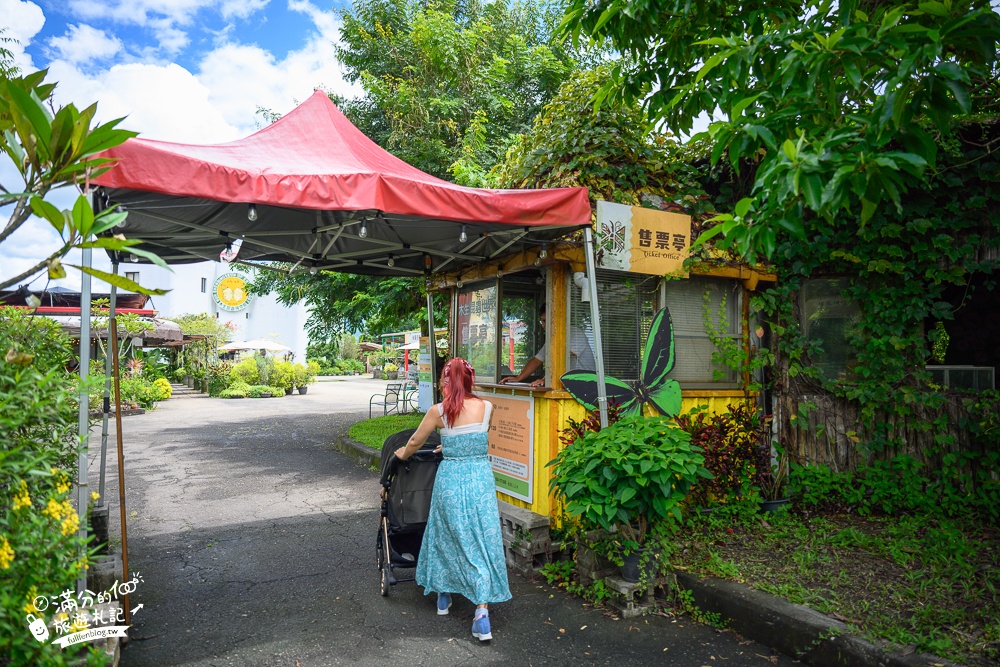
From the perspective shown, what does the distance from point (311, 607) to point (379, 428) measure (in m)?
8.75

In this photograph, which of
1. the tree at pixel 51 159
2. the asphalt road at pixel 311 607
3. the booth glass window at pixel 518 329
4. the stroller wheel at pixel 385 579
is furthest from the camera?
the booth glass window at pixel 518 329

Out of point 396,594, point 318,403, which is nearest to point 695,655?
point 396,594

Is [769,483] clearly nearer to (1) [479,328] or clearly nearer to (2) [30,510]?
(1) [479,328]

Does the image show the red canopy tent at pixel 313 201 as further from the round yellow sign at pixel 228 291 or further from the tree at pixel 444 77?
the round yellow sign at pixel 228 291

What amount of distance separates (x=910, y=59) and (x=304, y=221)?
15.1ft

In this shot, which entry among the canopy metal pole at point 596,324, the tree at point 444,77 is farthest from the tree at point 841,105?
the tree at point 444,77

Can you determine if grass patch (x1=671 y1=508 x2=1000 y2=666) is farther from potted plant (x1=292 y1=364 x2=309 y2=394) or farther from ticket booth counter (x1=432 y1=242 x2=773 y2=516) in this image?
potted plant (x1=292 y1=364 x2=309 y2=394)

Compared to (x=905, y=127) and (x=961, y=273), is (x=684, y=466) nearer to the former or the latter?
(x=905, y=127)

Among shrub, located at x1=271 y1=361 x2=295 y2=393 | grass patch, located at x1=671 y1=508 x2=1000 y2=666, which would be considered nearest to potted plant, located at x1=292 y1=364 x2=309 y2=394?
shrub, located at x1=271 y1=361 x2=295 y2=393

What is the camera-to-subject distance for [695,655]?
3803mm

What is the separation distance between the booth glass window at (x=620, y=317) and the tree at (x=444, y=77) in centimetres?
444

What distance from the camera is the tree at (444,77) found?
37.1ft

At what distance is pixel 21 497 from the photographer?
2424mm

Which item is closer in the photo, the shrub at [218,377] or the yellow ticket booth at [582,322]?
the yellow ticket booth at [582,322]
